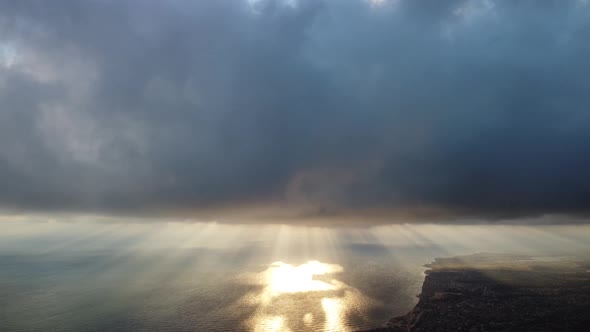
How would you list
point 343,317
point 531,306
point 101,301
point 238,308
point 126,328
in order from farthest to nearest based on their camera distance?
point 101,301 < point 238,308 < point 343,317 < point 531,306 < point 126,328

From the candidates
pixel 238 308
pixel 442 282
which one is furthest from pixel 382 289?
pixel 238 308

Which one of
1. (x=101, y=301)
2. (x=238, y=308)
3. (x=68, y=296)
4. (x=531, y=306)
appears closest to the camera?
(x=531, y=306)

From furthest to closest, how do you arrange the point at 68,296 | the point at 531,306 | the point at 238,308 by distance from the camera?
1. the point at 68,296
2. the point at 238,308
3. the point at 531,306

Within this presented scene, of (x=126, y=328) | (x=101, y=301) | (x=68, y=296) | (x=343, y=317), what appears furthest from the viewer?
(x=68, y=296)

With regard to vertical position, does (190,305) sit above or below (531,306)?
below

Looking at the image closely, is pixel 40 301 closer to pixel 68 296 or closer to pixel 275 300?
pixel 68 296

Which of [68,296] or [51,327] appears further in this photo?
[68,296]

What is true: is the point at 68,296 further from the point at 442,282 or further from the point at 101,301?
the point at 442,282

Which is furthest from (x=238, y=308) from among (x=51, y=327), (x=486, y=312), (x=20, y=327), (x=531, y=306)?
(x=531, y=306)

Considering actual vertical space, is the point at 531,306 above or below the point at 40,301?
above
